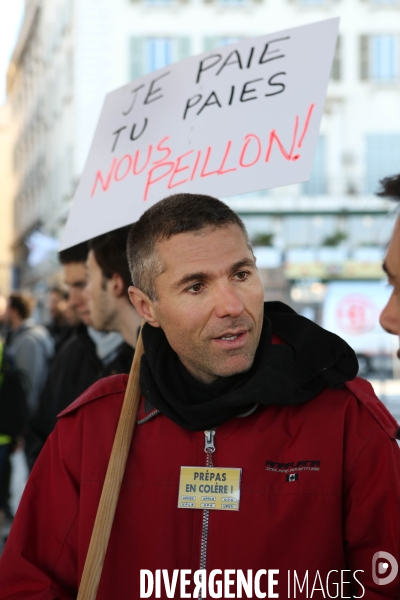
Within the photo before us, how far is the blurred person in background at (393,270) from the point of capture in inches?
74.5

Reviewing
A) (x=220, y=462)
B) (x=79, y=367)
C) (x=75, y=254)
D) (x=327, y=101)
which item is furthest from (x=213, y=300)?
(x=327, y=101)

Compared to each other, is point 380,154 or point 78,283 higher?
point 380,154

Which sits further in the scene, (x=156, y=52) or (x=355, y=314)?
(x=156, y=52)

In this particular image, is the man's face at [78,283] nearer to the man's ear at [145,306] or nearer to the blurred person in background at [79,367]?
the blurred person in background at [79,367]

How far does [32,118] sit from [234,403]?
40210mm

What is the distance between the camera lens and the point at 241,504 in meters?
1.99

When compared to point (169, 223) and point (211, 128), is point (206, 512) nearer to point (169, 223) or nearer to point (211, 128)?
point (169, 223)

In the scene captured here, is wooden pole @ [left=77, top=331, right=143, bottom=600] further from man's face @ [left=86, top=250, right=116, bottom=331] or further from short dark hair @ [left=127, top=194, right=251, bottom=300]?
man's face @ [left=86, top=250, right=116, bottom=331]

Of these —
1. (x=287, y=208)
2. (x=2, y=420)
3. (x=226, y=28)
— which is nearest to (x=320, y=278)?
(x=287, y=208)

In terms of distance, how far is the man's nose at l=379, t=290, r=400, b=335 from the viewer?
6.46ft

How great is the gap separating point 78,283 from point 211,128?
200cm

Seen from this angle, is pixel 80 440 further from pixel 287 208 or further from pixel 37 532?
pixel 287 208

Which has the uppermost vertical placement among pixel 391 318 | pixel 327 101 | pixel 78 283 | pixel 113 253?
pixel 327 101

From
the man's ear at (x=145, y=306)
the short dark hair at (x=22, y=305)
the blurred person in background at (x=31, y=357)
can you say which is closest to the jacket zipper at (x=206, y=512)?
the man's ear at (x=145, y=306)
